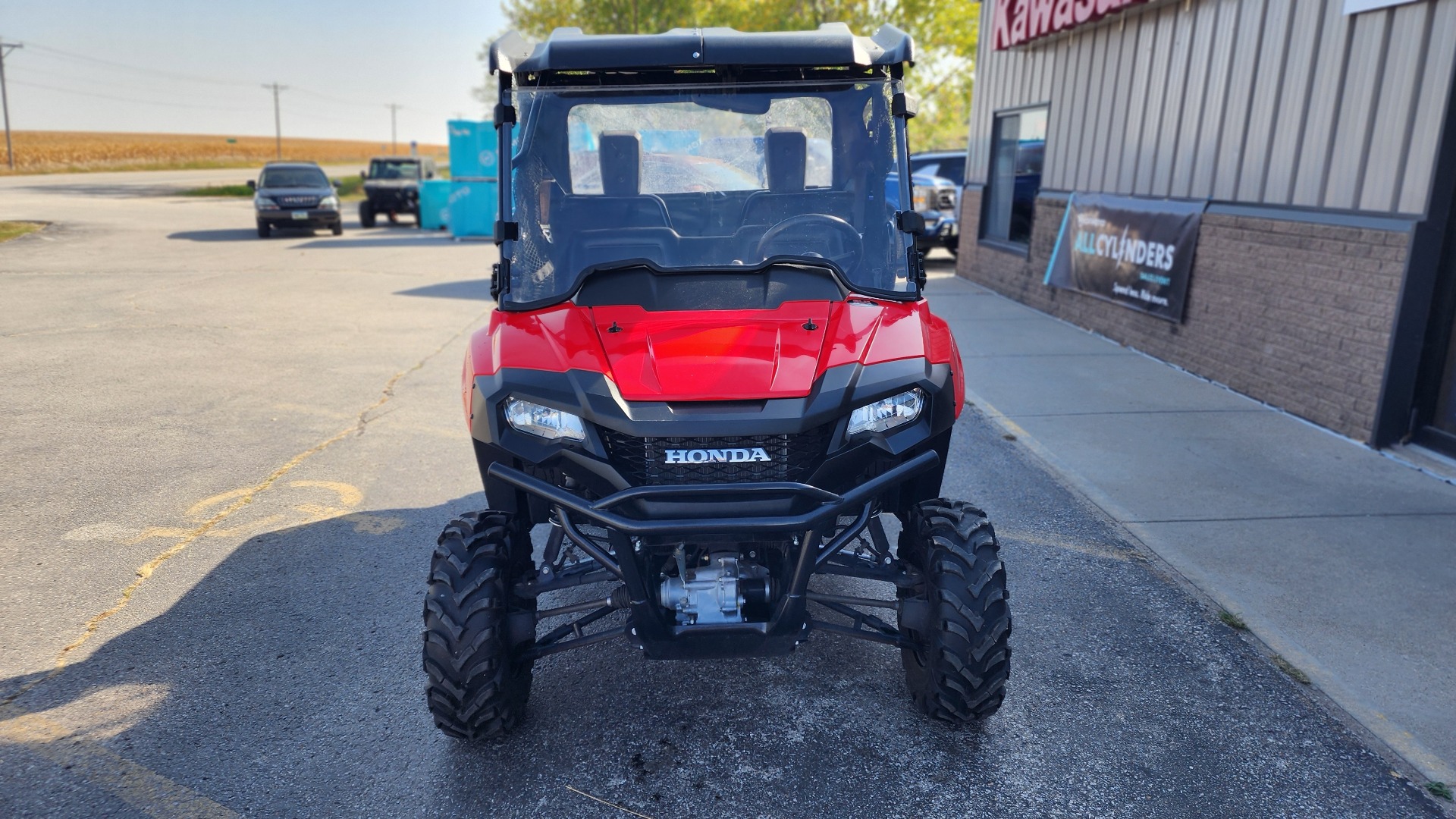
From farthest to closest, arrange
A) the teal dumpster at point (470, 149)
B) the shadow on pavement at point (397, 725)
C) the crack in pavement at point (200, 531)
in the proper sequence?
the teal dumpster at point (470, 149) < the crack in pavement at point (200, 531) < the shadow on pavement at point (397, 725)

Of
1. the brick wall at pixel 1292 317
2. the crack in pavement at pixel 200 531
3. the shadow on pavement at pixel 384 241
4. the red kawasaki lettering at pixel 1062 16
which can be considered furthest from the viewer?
the shadow on pavement at pixel 384 241

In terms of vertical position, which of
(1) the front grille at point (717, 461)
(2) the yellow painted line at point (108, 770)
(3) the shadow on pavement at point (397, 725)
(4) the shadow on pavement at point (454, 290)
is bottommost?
(2) the yellow painted line at point (108, 770)

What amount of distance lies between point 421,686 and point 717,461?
1.67m

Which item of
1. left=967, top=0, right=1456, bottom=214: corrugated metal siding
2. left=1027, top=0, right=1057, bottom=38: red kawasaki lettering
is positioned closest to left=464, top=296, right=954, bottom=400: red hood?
left=967, top=0, right=1456, bottom=214: corrugated metal siding

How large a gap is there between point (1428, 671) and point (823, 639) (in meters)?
2.39

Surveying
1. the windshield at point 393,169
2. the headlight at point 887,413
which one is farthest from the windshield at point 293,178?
the headlight at point 887,413

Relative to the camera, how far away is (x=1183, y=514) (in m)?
5.52

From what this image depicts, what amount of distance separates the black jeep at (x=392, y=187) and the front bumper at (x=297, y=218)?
3.28 m

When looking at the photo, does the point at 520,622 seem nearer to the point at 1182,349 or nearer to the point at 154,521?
the point at 154,521

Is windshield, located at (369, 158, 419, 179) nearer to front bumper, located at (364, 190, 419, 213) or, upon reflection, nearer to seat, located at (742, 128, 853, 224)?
front bumper, located at (364, 190, 419, 213)

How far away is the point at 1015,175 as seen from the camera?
1348 cm

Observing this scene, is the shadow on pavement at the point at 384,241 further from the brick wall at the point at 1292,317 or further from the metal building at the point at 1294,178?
the brick wall at the point at 1292,317

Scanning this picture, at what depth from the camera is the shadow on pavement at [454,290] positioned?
46.1 ft

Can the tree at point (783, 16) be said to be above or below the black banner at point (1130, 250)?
above
